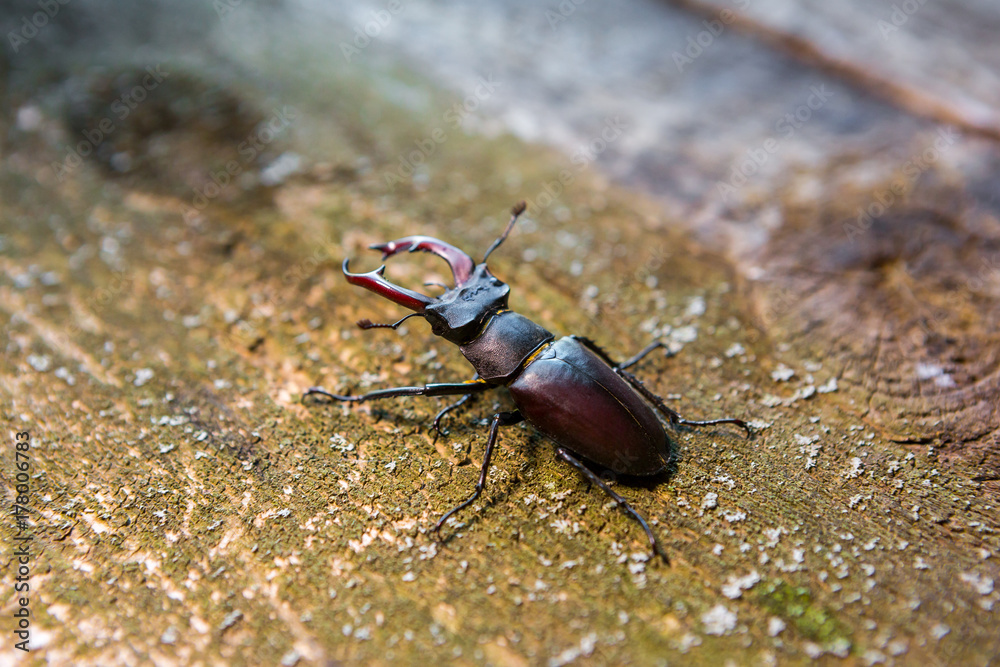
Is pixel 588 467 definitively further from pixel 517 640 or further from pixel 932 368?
pixel 932 368

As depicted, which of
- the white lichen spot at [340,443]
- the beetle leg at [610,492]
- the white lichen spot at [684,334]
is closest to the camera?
the beetle leg at [610,492]

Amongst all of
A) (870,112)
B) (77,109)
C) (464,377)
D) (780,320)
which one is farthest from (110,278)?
(870,112)

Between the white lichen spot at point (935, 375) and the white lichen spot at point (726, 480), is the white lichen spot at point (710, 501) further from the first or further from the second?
the white lichen spot at point (935, 375)

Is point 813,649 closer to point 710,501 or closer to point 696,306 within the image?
point 710,501

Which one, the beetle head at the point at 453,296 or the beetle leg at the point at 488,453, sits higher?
the beetle head at the point at 453,296

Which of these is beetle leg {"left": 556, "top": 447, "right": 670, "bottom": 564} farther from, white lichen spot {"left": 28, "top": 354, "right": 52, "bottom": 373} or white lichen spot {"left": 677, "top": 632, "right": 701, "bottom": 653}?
white lichen spot {"left": 28, "top": 354, "right": 52, "bottom": 373}

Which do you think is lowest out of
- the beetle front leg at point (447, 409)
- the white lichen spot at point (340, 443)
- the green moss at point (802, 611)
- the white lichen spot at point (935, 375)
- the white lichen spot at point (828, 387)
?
the white lichen spot at point (340, 443)

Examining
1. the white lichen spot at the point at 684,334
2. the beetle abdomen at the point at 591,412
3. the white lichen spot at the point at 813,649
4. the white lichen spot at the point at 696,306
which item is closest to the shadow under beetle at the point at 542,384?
the beetle abdomen at the point at 591,412

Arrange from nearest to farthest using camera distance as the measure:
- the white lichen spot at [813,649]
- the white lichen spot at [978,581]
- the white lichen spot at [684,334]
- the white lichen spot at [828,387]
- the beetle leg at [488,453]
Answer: the white lichen spot at [813,649]
the white lichen spot at [978,581]
the beetle leg at [488,453]
the white lichen spot at [828,387]
the white lichen spot at [684,334]
